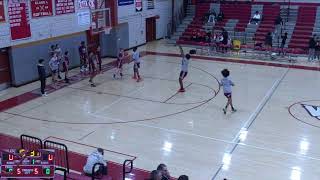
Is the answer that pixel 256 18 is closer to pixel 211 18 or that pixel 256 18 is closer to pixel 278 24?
pixel 278 24

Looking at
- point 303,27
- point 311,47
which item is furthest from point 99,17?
point 303,27

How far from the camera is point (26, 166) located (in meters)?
7.67

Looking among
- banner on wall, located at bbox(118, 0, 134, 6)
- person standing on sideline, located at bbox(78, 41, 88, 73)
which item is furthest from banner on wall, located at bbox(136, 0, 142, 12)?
person standing on sideline, located at bbox(78, 41, 88, 73)

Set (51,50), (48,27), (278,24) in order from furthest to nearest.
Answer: (278,24) → (51,50) → (48,27)

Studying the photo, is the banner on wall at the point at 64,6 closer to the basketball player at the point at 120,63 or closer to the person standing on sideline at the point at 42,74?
the basketball player at the point at 120,63

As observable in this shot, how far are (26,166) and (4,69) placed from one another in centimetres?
1035

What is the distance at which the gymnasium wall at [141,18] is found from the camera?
79.8ft

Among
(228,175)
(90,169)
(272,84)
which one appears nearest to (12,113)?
(90,169)

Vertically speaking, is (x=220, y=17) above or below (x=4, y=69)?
above

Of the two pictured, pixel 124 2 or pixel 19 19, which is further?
pixel 124 2

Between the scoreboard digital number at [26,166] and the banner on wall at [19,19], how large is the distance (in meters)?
10.0

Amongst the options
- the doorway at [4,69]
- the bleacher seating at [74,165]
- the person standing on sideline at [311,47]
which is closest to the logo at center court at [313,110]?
the bleacher seating at [74,165]

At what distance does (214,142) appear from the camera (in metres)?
11.5

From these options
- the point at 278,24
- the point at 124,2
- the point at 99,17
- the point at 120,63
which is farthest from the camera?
the point at 278,24
